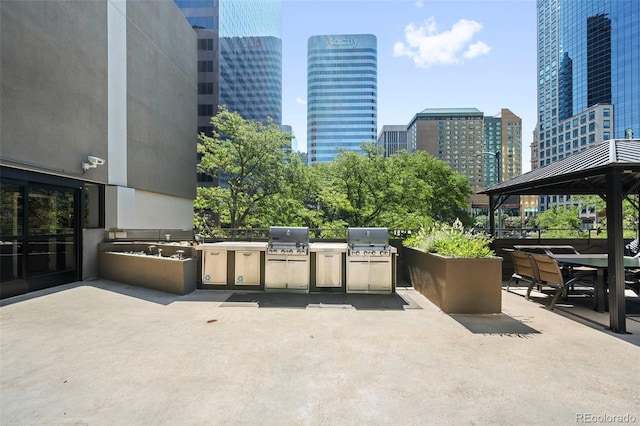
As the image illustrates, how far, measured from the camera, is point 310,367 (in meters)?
3.24

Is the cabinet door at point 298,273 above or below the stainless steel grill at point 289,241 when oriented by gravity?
below

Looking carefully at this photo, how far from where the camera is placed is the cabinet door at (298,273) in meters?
6.50

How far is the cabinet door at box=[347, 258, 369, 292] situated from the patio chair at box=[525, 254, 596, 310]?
2.99 m

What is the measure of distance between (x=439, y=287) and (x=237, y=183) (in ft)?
45.3

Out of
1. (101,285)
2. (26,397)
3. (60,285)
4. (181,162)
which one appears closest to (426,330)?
(26,397)

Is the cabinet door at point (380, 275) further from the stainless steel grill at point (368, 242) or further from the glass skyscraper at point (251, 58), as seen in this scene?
the glass skyscraper at point (251, 58)

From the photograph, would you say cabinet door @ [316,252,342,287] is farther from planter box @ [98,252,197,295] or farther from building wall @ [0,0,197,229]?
building wall @ [0,0,197,229]

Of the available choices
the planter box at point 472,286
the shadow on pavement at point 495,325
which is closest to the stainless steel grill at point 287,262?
the planter box at point 472,286

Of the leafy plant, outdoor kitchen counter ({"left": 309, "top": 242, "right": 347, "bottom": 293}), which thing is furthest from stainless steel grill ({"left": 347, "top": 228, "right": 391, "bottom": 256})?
the leafy plant

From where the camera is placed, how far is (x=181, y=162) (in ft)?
45.7

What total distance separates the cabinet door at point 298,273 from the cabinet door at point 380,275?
4.25 ft

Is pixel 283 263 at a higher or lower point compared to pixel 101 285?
higher

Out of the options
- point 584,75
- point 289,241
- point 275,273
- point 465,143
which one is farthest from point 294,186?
point 584,75

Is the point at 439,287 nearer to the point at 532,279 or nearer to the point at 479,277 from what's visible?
the point at 479,277
